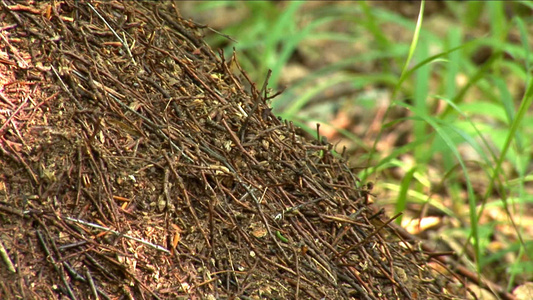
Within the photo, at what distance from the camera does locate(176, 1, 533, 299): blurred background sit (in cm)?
227

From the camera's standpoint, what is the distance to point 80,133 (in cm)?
133

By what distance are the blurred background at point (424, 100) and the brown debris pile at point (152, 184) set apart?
513 millimetres

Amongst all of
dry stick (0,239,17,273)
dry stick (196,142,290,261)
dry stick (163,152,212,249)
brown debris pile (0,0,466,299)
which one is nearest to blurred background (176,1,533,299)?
brown debris pile (0,0,466,299)

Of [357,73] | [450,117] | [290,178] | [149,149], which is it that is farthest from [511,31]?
[149,149]

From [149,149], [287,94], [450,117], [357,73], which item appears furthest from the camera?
[357,73]

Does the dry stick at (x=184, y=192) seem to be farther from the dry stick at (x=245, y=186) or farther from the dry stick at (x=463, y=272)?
the dry stick at (x=463, y=272)

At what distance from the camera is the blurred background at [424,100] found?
2273 millimetres

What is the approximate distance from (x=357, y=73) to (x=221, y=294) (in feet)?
10.6

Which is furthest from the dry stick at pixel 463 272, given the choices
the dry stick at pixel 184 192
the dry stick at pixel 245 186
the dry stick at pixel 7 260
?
the dry stick at pixel 7 260

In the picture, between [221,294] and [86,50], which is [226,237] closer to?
[221,294]

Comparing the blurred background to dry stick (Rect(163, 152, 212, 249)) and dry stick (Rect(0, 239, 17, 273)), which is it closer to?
dry stick (Rect(163, 152, 212, 249))

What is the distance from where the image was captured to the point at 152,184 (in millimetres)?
1392

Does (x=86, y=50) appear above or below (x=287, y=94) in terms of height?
above

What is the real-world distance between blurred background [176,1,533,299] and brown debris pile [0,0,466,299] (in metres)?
0.51
